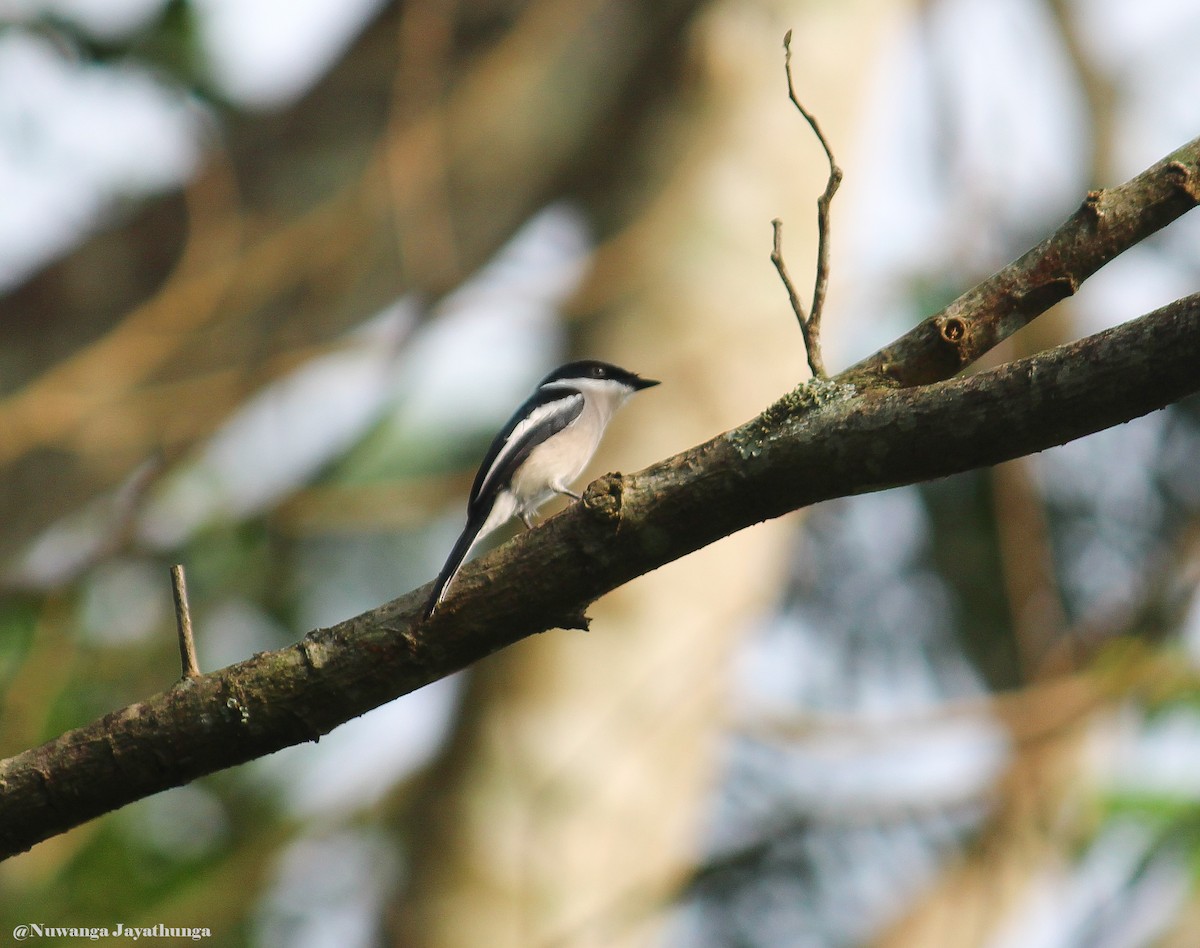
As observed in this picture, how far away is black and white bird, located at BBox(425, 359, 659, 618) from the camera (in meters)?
4.08

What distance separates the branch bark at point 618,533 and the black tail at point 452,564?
27 mm

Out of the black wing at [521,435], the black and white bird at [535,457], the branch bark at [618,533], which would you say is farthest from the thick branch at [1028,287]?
the black wing at [521,435]

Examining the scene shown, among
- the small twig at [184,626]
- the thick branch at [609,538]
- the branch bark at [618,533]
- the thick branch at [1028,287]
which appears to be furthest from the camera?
the small twig at [184,626]

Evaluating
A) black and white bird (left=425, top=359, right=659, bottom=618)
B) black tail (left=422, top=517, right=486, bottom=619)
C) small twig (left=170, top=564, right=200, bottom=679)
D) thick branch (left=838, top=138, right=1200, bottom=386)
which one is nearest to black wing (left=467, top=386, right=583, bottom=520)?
black and white bird (left=425, top=359, right=659, bottom=618)

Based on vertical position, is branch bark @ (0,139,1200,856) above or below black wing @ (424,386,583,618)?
below

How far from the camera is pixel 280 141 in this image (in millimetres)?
7223

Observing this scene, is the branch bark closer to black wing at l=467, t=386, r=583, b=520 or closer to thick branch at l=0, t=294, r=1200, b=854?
thick branch at l=0, t=294, r=1200, b=854

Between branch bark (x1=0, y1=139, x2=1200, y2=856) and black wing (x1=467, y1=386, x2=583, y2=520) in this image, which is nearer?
branch bark (x1=0, y1=139, x2=1200, y2=856)

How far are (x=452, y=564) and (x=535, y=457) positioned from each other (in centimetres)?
139

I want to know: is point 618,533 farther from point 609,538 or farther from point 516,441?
point 516,441

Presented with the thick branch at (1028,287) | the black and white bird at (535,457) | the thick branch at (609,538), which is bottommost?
the thick branch at (609,538)

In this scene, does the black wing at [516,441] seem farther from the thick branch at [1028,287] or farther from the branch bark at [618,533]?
the thick branch at [1028,287]

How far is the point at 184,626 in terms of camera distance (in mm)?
2531

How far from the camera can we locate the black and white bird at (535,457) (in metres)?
4.08
